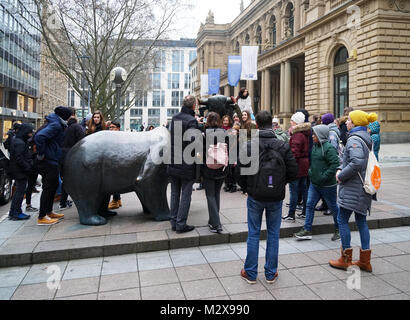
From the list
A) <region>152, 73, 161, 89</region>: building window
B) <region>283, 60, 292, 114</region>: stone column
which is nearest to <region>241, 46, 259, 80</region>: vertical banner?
<region>283, 60, 292, 114</region>: stone column

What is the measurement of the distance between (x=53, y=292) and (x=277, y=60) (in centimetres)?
3469

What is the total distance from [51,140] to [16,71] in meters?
43.3

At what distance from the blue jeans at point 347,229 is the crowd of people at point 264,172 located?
1cm

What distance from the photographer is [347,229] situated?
4355 millimetres

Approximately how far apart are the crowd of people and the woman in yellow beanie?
0.01m

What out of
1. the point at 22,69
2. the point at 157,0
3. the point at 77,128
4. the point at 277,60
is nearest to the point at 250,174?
the point at 77,128

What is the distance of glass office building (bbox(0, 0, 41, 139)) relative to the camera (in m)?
37.5

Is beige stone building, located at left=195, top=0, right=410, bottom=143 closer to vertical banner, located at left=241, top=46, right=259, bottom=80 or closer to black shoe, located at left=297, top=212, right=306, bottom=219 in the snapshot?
vertical banner, located at left=241, top=46, right=259, bottom=80

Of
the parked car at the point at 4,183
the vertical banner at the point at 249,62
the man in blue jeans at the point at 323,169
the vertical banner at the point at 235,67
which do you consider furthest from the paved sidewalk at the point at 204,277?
the vertical banner at the point at 235,67

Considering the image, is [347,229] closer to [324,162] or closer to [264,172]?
[324,162]

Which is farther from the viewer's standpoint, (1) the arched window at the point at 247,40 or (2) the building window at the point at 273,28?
(1) the arched window at the point at 247,40

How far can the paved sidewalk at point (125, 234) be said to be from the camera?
15.3 ft

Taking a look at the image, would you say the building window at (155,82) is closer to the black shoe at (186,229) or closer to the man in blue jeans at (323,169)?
the black shoe at (186,229)

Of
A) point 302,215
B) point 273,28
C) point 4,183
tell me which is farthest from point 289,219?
point 273,28
